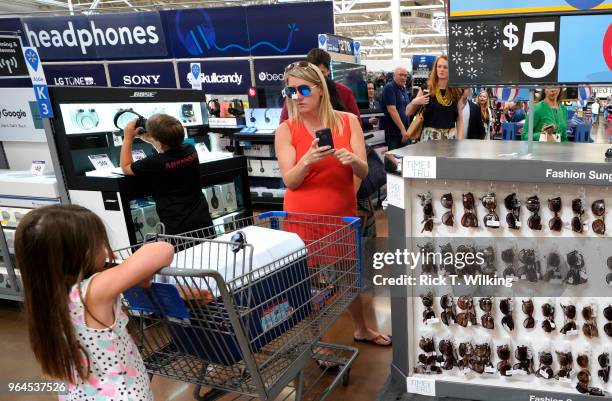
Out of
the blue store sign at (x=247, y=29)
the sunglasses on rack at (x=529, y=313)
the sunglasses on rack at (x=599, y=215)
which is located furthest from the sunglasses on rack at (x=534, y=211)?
the blue store sign at (x=247, y=29)

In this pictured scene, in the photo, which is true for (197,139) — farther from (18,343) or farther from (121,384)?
(121,384)

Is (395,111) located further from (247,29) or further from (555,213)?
(555,213)

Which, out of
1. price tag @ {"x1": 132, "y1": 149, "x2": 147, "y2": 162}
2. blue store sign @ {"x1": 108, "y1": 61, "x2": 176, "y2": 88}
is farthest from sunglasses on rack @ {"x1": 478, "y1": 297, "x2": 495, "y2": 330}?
blue store sign @ {"x1": 108, "y1": 61, "x2": 176, "y2": 88}

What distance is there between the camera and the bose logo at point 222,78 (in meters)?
6.76

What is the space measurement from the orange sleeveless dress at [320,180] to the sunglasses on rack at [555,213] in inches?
40.1

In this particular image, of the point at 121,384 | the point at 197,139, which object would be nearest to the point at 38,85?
the point at 197,139

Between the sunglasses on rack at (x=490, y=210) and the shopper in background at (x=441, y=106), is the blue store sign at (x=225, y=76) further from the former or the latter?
the sunglasses on rack at (x=490, y=210)

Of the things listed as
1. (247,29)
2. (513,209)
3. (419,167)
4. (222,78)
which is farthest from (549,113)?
(222,78)

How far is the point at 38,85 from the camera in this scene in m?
2.95

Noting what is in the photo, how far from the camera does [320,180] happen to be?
2309mm

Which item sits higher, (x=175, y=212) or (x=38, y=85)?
(x=38, y=85)

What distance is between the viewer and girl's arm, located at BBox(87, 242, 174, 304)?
1341 millimetres

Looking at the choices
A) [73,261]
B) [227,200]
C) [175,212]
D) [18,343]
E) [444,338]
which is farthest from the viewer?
[227,200]

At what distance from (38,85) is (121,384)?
7.49 feet
